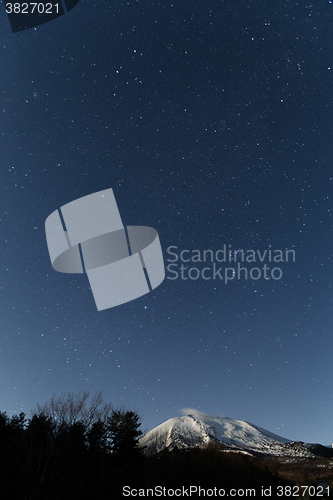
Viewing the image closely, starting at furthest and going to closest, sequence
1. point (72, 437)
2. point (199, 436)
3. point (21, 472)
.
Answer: point (199, 436), point (72, 437), point (21, 472)

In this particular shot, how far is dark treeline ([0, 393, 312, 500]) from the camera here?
20.3 m

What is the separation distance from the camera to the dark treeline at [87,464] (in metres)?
20.3

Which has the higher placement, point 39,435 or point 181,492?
point 39,435

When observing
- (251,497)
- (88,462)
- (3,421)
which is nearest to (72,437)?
(88,462)

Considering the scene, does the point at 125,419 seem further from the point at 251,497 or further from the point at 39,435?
the point at 251,497

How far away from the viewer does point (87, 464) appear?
24.3 m

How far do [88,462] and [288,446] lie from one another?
183 meters

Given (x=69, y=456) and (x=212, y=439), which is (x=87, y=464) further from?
(x=212, y=439)

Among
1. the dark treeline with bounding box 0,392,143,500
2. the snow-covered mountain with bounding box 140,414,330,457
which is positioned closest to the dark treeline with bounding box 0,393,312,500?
→ the dark treeline with bounding box 0,392,143,500

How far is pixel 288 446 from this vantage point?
518 feet

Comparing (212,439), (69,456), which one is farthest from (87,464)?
(212,439)

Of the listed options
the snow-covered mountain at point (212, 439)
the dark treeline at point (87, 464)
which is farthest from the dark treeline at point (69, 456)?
the snow-covered mountain at point (212, 439)

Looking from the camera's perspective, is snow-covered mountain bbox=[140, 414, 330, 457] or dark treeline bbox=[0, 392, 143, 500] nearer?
dark treeline bbox=[0, 392, 143, 500]

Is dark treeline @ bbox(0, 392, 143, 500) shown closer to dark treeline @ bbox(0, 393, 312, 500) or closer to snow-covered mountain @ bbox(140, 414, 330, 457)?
dark treeline @ bbox(0, 393, 312, 500)
